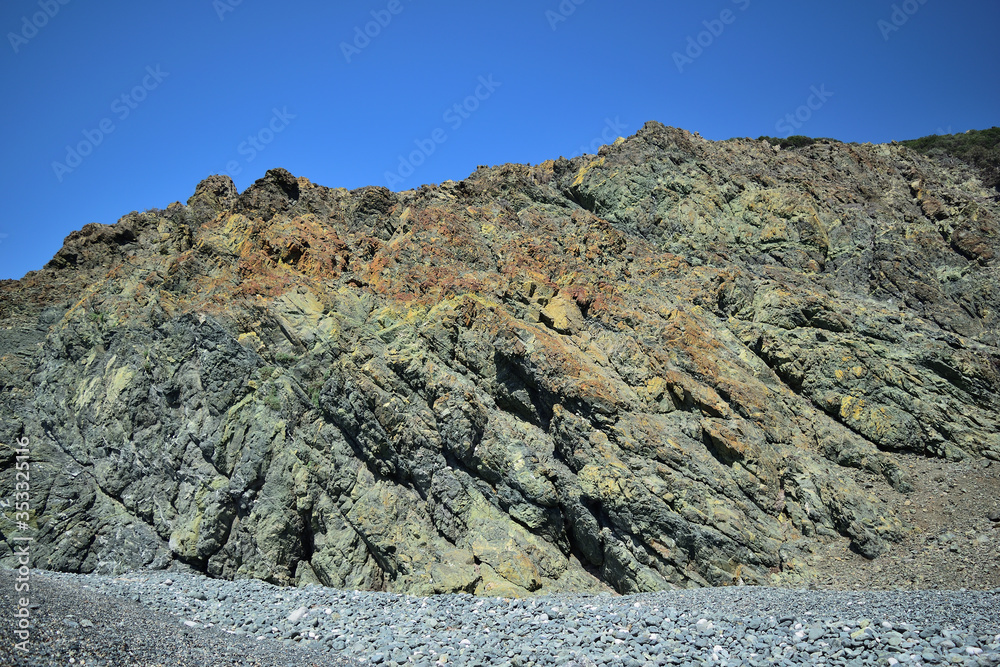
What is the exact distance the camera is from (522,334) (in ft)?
71.9

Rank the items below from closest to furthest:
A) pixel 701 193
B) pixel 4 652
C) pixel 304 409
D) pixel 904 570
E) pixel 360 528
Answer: pixel 4 652 → pixel 904 570 → pixel 360 528 → pixel 304 409 → pixel 701 193

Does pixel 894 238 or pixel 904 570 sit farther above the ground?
pixel 894 238

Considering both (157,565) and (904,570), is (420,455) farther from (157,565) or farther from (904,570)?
(904,570)

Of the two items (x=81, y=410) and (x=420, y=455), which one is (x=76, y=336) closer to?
(x=81, y=410)

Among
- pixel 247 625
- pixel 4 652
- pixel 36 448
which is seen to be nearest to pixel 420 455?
pixel 247 625

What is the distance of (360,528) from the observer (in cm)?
1911

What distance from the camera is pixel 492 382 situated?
71.2 ft

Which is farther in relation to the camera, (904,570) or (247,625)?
(904,570)

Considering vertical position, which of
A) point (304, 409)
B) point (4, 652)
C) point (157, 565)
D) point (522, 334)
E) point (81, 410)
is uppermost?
point (522, 334)

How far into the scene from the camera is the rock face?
61.1 ft

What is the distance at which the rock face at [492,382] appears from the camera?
733 inches

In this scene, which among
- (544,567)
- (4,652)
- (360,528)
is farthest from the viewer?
(360,528)

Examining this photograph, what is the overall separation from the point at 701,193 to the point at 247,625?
3083 centimetres

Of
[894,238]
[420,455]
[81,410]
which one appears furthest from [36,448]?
[894,238]
